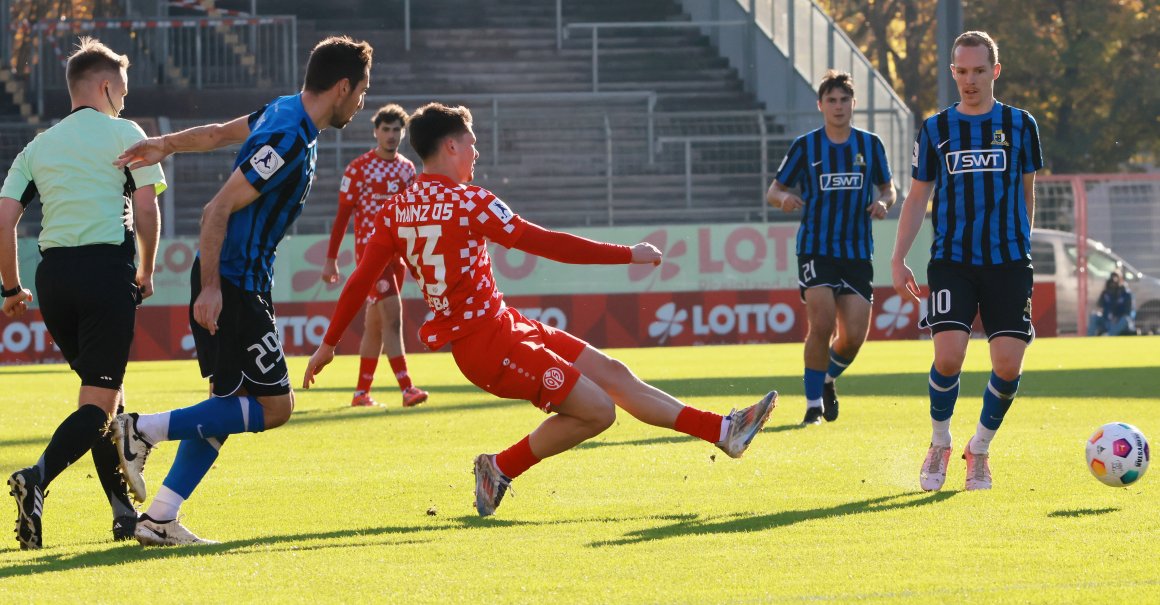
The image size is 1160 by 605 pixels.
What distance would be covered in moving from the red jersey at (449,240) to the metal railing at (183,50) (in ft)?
73.3

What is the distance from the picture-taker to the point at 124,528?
6.99 metres

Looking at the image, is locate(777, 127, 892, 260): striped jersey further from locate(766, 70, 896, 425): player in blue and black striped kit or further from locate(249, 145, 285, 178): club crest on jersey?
locate(249, 145, 285, 178): club crest on jersey

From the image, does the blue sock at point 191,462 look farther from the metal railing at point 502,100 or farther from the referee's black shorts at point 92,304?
the metal railing at point 502,100

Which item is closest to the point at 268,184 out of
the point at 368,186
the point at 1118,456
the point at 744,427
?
the point at 744,427

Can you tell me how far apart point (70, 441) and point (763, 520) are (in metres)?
2.67

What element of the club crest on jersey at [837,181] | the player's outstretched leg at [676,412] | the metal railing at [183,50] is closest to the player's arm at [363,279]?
the player's outstretched leg at [676,412]

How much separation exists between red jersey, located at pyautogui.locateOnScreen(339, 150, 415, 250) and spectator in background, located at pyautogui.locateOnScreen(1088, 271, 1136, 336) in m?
16.6

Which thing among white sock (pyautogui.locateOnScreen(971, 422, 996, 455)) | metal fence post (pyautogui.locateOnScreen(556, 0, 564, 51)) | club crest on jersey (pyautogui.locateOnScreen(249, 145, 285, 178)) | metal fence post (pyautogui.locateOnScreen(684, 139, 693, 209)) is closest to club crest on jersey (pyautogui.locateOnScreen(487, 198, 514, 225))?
club crest on jersey (pyautogui.locateOnScreen(249, 145, 285, 178))

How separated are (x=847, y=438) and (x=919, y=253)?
16.3m

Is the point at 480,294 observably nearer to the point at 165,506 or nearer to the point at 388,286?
the point at 165,506

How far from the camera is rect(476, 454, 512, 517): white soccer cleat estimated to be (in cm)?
743

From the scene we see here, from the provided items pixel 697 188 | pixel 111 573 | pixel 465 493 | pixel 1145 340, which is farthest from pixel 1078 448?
pixel 697 188

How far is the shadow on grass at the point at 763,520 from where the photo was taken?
6.72 meters

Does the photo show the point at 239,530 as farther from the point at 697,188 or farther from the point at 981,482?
the point at 697,188
